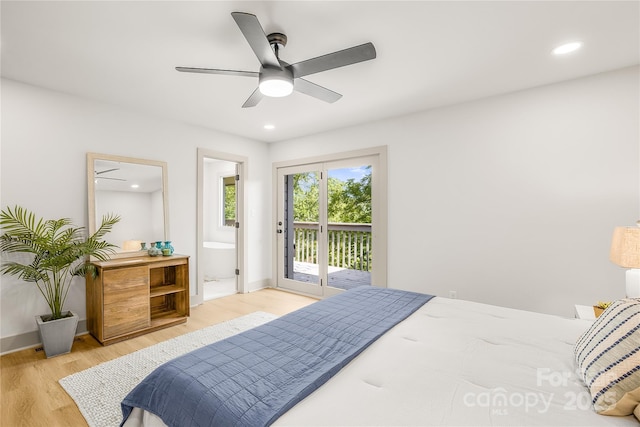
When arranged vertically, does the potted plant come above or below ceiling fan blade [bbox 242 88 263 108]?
below

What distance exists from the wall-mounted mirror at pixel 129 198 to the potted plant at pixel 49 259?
35 centimetres

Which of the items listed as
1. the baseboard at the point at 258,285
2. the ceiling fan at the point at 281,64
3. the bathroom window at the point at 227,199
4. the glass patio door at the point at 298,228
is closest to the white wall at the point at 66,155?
the baseboard at the point at 258,285

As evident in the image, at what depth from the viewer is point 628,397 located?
93 cm

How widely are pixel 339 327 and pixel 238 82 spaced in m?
2.28

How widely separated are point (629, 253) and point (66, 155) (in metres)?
4.70

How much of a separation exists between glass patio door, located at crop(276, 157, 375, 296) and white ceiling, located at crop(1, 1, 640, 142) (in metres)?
1.28

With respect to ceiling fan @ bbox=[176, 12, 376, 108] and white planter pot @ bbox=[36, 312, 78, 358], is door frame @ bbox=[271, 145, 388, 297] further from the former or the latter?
white planter pot @ bbox=[36, 312, 78, 358]

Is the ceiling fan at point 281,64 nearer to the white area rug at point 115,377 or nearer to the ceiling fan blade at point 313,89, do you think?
the ceiling fan blade at point 313,89

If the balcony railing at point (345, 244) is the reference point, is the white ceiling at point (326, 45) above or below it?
above

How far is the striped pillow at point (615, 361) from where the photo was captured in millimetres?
950

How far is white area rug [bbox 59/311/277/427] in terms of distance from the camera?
1.87 m

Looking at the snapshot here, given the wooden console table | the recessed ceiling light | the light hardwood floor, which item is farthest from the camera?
the wooden console table

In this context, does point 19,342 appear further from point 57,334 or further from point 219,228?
point 219,228

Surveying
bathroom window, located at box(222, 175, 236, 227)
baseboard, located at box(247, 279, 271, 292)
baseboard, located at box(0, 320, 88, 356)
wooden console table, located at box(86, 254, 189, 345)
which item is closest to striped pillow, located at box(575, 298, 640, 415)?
wooden console table, located at box(86, 254, 189, 345)
